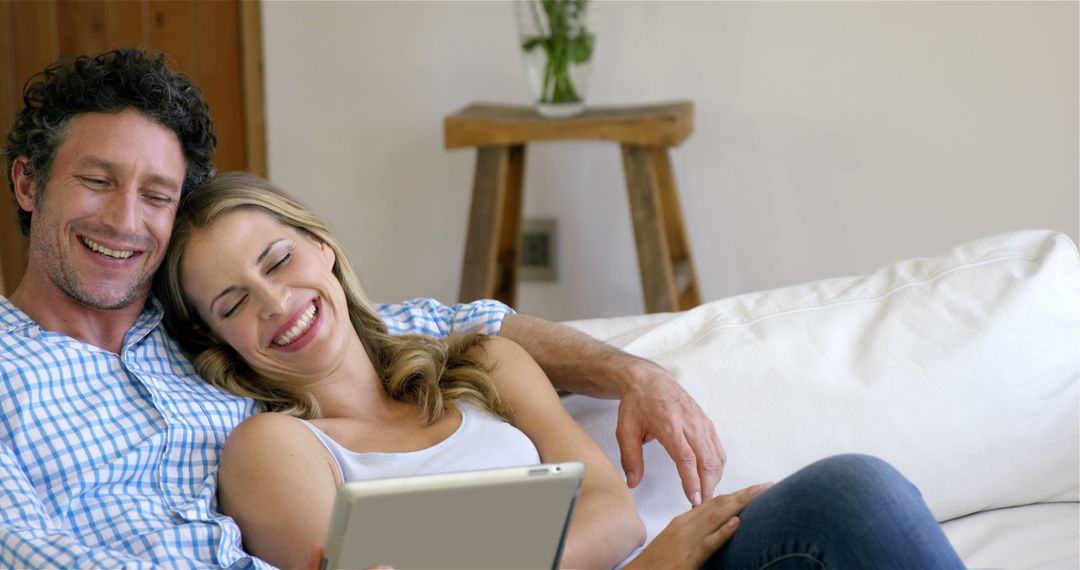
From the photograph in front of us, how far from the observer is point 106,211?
1.41m

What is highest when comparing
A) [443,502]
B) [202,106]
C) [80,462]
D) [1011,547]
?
[202,106]

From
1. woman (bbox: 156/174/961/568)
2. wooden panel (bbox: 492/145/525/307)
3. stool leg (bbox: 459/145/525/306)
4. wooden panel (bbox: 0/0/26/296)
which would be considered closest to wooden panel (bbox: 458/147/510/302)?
stool leg (bbox: 459/145/525/306)

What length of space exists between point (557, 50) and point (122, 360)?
1445mm

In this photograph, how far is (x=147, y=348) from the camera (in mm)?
1414

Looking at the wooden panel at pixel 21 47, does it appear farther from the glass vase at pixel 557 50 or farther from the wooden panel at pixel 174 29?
the glass vase at pixel 557 50

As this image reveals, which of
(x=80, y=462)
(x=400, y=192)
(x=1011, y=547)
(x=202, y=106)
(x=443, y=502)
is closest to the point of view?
(x=443, y=502)

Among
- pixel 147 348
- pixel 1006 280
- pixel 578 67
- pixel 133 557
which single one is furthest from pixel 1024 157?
pixel 133 557

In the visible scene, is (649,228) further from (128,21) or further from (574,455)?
(128,21)

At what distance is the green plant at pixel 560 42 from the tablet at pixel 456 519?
1.72m

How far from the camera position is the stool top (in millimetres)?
2486

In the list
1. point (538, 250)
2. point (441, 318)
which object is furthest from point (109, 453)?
point (538, 250)

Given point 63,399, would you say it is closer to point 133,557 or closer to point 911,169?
point 133,557

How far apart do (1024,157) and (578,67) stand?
1.00 metres

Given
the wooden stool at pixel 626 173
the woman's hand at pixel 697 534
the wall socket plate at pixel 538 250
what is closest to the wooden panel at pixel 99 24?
the wooden stool at pixel 626 173
